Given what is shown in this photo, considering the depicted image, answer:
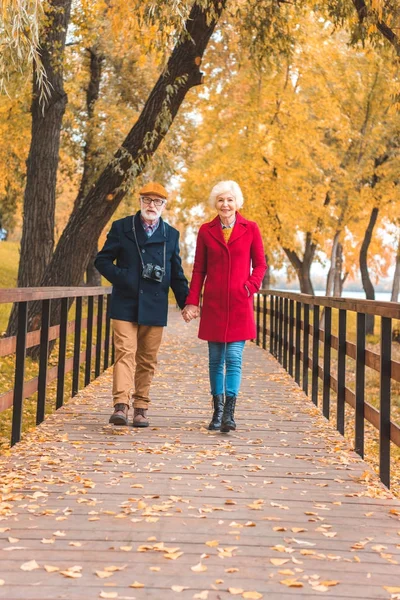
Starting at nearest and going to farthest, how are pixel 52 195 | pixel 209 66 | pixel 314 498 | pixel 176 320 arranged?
1. pixel 314 498
2. pixel 52 195
3. pixel 209 66
4. pixel 176 320

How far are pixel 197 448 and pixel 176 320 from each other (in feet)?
70.5

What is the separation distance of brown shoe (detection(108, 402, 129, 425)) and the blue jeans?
0.76 m

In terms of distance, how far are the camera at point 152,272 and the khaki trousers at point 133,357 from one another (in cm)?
43

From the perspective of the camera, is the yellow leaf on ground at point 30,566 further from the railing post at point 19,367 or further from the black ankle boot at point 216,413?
the black ankle boot at point 216,413

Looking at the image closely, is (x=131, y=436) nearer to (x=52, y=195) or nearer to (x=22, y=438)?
(x=22, y=438)

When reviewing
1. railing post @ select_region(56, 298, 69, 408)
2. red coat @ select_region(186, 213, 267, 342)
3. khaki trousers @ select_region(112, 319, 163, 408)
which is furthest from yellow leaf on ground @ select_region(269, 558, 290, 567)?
railing post @ select_region(56, 298, 69, 408)

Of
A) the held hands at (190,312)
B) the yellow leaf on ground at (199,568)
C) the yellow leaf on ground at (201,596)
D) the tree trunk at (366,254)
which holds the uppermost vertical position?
the tree trunk at (366,254)

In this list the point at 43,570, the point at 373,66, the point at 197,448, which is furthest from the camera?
the point at 373,66

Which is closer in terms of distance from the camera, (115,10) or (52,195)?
(115,10)

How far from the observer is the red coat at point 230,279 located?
6.64 m

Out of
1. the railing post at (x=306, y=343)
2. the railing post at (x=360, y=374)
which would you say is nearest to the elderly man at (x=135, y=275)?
the railing post at (x=360, y=374)

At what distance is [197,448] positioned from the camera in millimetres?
6184

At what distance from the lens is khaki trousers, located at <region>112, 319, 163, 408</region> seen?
270 inches

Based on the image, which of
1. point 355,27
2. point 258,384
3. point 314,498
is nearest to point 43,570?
point 314,498
